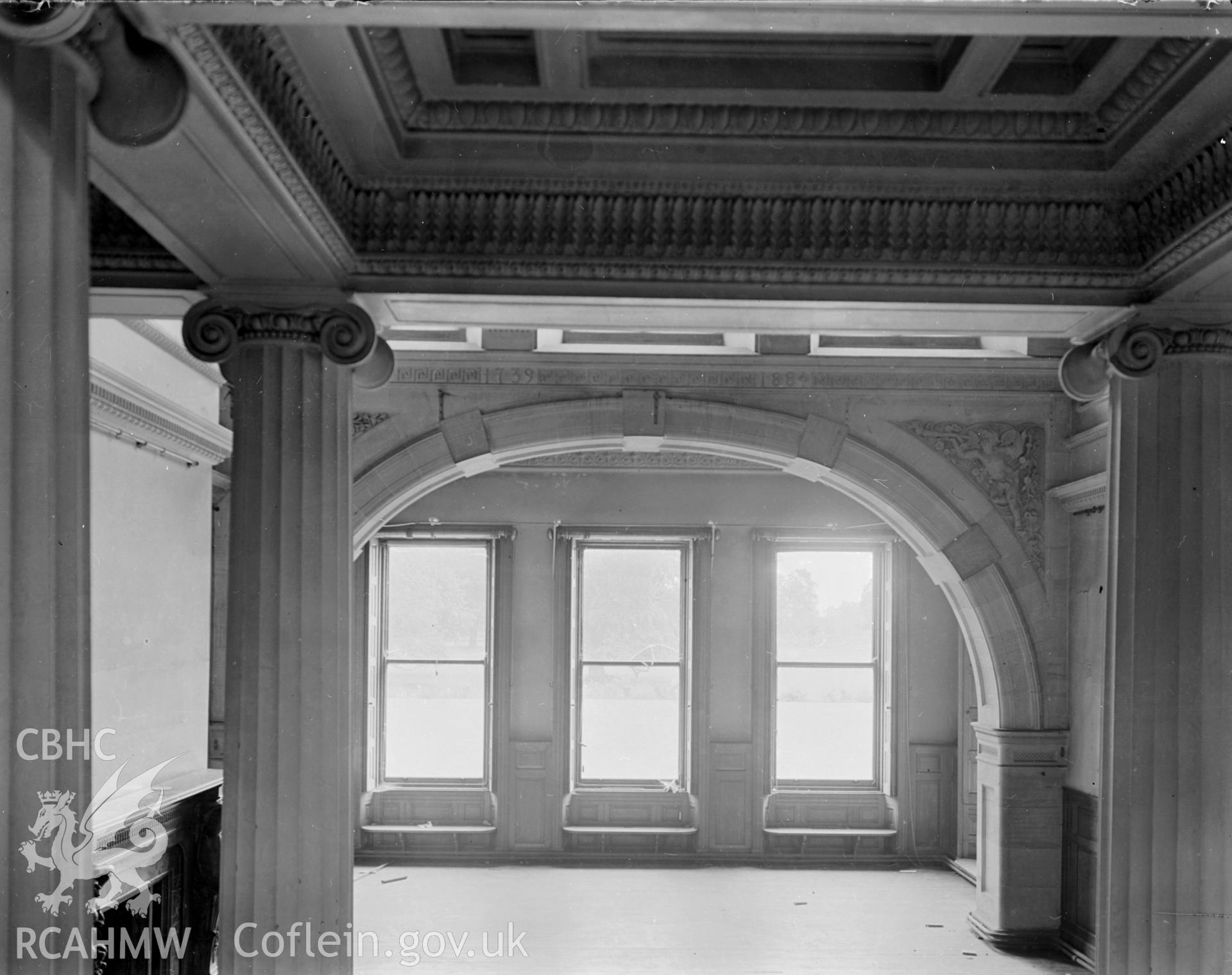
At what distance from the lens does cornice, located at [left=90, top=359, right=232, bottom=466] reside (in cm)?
354

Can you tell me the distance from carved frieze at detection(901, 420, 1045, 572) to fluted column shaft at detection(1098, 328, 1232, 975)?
143 inches

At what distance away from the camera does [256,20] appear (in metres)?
1.31

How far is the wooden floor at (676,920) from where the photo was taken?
639 centimetres

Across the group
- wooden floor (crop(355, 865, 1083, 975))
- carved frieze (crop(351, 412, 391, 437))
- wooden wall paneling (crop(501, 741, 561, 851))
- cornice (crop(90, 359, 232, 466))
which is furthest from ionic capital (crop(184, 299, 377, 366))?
wooden wall paneling (crop(501, 741, 561, 851))

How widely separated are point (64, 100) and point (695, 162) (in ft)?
6.06

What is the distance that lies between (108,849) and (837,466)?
180 inches

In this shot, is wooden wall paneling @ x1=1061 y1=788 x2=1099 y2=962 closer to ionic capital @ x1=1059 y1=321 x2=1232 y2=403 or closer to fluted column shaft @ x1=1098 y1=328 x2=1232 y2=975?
fluted column shaft @ x1=1098 y1=328 x2=1232 y2=975

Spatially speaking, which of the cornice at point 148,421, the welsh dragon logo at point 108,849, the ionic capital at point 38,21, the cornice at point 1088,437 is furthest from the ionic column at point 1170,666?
the cornice at point 1088,437

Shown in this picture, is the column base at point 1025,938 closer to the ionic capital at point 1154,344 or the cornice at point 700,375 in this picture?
the cornice at point 700,375

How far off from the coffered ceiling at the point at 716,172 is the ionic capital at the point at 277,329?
0.09 metres

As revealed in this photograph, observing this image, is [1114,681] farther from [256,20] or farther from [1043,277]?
[256,20]

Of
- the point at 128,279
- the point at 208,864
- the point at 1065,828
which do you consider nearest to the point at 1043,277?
the point at 128,279

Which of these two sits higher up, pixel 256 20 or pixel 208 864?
pixel 256 20

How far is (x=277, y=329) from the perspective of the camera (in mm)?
2955
